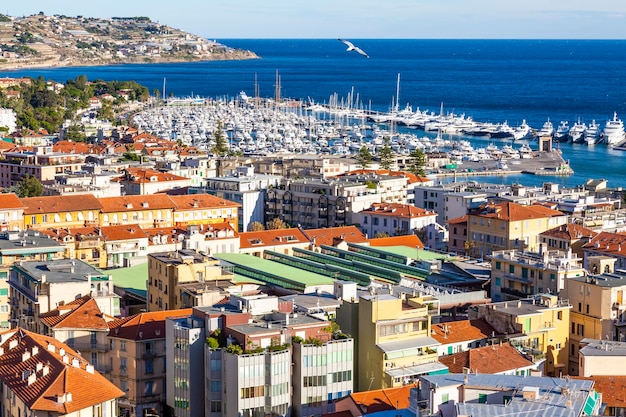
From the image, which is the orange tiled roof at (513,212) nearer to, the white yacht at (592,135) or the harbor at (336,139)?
the harbor at (336,139)

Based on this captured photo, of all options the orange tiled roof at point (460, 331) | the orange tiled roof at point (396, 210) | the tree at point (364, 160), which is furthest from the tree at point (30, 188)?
the orange tiled roof at point (460, 331)

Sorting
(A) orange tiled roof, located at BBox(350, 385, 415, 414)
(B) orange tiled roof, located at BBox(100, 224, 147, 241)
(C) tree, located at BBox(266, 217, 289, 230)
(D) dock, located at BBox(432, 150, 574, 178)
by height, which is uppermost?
(A) orange tiled roof, located at BBox(350, 385, 415, 414)

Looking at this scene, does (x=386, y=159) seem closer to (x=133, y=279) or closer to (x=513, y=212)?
(x=513, y=212)

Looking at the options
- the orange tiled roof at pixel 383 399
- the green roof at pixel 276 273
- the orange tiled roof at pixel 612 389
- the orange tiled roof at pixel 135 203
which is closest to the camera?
the orange tiled roof at pixel 383 399

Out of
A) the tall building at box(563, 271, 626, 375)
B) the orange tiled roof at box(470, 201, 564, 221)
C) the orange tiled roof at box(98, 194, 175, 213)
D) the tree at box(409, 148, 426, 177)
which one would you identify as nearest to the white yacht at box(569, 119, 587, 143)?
the tree at box(409, 148, 426, 177)

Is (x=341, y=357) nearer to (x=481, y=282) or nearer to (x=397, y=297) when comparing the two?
(x=397, y=297)

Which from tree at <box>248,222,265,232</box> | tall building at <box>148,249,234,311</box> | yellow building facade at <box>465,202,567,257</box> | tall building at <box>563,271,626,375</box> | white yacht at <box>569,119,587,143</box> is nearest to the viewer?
tall building at <box>563,271,626,375</box>

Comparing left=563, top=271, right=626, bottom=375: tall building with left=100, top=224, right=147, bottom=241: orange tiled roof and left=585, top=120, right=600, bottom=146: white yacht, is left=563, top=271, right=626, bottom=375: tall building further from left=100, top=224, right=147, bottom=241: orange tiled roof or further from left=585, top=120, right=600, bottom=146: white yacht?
left=585, top=120, right=600, bottom=146: white yacht

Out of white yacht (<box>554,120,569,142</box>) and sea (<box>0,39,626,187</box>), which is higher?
sea (<box>0,39,626,187</box>)
